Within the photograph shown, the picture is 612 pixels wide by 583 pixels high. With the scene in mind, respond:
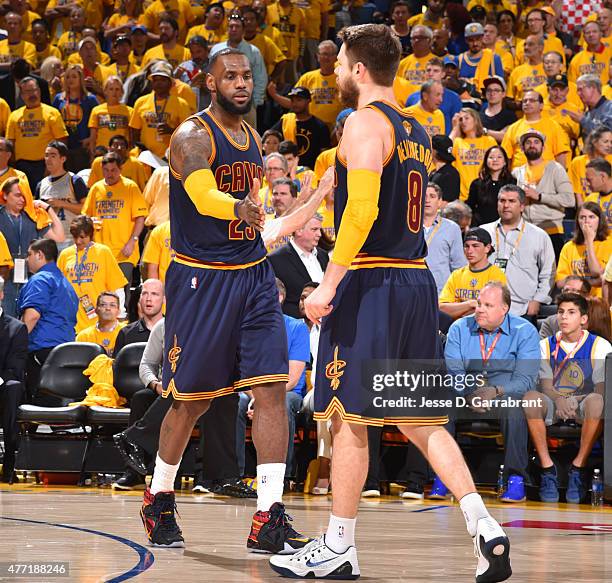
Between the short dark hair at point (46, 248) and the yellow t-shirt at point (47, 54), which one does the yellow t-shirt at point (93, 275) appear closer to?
the short dark hair at point (46, 248)

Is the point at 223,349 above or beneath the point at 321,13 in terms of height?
beneath

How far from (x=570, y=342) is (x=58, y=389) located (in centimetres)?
428

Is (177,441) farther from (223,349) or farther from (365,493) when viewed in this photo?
(365,493)

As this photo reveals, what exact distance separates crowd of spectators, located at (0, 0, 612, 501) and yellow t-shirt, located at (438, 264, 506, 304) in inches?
0.6

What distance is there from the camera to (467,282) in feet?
32.9

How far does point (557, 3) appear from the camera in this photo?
16.9 meters

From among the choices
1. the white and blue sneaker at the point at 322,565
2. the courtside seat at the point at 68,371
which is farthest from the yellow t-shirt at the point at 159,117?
the white and blue sneaker at the point at 322,565

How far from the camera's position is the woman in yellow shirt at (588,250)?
10.6 metres

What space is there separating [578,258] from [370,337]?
656cm

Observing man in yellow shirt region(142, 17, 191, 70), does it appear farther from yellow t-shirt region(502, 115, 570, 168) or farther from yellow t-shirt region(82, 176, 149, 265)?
yellow t-shirt region(502, 115, 570, 168)

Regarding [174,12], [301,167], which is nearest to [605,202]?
[301,167]

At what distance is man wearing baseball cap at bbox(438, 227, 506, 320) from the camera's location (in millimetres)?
9867

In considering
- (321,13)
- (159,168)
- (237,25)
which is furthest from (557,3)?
(159,168)

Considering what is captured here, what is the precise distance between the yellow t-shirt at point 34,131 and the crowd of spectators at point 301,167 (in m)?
0.02
